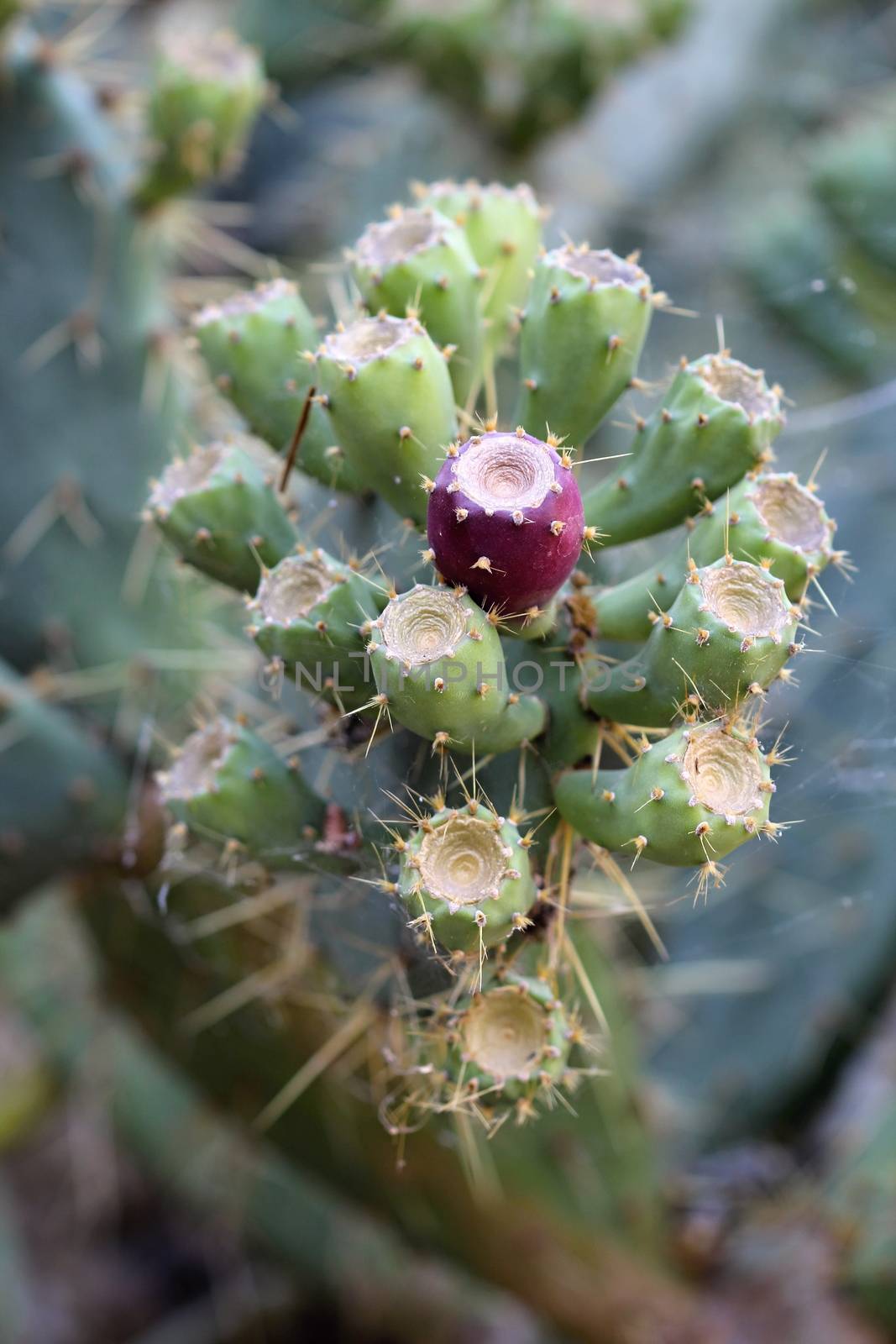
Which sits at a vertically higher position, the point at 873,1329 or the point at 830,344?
the point at 830,344

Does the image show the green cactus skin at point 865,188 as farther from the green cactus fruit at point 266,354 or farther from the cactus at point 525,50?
the green cactus fruit at point 266,354

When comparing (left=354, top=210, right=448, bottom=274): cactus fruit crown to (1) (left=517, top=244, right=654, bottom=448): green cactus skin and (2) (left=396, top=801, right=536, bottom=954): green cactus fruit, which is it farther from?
(2) (left=396, top=801, right=536, bottom=954): green cactus fruit

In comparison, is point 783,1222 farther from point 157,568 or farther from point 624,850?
point 157,568

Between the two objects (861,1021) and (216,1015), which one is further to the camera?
(861,1021)

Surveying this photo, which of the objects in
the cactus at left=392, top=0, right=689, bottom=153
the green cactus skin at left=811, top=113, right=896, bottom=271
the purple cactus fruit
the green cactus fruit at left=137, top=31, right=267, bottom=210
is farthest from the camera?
the cactus at left=392, top=0, right=689, bottom=153

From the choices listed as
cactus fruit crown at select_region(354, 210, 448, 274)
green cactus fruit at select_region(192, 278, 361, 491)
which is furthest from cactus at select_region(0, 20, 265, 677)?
cactus fruit crown at select_region(354, 210, 448, 274)

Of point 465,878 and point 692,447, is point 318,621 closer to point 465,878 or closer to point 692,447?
point 465,878

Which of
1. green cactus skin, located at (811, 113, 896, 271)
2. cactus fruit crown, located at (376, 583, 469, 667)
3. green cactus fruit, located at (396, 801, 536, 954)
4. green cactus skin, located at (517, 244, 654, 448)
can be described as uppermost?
green cactus skin, located at (517, 244, 654, 448)

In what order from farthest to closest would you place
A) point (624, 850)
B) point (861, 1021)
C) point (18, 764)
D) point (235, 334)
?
point (861, 1021)
point (18, 764)
point (235, 334)
point (624, 850)

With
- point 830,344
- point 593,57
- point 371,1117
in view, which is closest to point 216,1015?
point 371,1117
